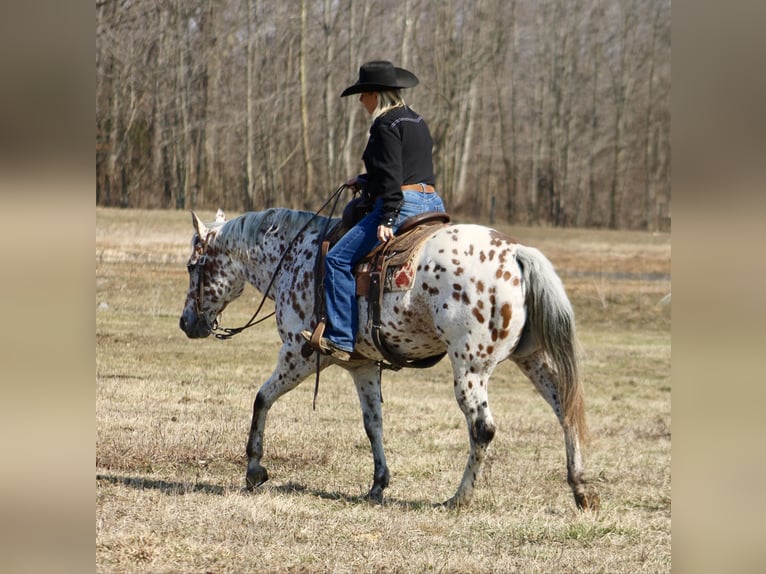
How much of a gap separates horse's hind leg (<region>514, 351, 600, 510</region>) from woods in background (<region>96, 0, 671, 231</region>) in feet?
72.4

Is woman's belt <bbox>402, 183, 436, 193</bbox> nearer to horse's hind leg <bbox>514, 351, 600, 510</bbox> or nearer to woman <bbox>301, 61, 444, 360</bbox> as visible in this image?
woman <bbox>301, 61, 444, 360</bbox>

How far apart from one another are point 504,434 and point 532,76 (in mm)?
32202

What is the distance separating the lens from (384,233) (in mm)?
6684

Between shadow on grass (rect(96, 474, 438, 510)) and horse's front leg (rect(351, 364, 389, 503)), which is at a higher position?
horse's front leg (rect(351, 364, 389, 503))

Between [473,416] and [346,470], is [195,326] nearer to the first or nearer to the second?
[346,470]

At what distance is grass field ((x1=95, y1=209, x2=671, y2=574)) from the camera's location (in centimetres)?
535

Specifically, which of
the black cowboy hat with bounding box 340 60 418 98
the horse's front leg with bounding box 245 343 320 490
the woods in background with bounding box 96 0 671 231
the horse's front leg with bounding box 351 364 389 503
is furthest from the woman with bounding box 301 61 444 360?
the woods in background with bounding box 96 0 671 231

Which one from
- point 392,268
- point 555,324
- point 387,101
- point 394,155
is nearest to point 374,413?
point 392,268

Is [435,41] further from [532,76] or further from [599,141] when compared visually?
[599,141]

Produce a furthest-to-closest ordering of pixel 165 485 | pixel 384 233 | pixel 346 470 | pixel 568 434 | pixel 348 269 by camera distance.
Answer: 1. pixel 346 470
2. pixel 165 485
3. pixel 348 269
4. pixel 384 233
5. pixel 568 434

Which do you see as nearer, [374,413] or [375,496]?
[375,496]

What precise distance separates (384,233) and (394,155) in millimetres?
541
